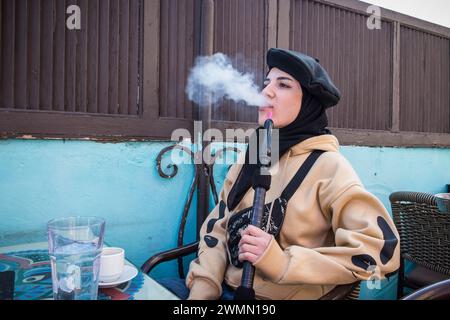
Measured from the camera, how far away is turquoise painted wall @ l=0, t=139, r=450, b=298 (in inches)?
76.8

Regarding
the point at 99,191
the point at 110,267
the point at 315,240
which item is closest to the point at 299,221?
the point at 315,240

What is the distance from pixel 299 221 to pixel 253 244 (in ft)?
1.00

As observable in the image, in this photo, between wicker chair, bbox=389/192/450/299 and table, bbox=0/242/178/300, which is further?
wicker chair, bbox=389/192/450/299

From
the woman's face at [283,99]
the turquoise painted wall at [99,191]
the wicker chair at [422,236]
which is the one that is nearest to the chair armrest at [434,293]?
the woman's face at [283,99]

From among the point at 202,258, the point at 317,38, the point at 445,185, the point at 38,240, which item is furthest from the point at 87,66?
the point at 445,185

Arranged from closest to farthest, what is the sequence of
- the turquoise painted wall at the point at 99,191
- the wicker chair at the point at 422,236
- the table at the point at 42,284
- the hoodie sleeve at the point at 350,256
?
the table at the point at 42,284
the hoodie sleeve at the point at 350,256
the turquoise painted wall at the point at 99,191
the wicker chair at the point at 422,236

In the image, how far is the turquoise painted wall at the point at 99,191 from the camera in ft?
6.40

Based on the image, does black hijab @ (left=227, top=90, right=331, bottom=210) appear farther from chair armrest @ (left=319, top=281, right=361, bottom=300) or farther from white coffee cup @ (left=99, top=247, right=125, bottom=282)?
white coffee cup @ (left=99, top=247, right=125, bottom=282)

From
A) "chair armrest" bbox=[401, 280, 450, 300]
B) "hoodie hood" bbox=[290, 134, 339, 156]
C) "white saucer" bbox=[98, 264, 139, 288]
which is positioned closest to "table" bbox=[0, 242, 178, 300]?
"white saucer" bbox=[98, 264, 139, 288]

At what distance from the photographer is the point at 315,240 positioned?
1.59 m

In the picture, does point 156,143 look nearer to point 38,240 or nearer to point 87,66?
point 87,66

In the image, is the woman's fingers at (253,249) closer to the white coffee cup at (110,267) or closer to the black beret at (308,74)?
the white coffee cup at (110,267)

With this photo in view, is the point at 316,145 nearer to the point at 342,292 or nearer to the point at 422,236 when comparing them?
the point at 342,292

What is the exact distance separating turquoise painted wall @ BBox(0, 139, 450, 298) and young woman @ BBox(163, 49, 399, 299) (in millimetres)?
549
